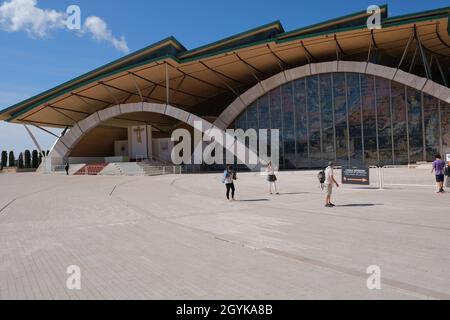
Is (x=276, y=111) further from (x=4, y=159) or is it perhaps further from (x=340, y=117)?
(x=4, y=159)

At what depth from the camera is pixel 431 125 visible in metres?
32.7

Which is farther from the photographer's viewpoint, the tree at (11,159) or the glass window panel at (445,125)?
the tree at (11,159)

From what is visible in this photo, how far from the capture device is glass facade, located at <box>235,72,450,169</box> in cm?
3300

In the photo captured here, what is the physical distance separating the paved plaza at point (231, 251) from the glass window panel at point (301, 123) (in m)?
26.2

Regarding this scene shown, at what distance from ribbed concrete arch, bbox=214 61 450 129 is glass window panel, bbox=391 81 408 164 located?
1358 millimetres

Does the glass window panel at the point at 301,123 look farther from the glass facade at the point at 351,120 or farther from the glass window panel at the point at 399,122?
the glass window panel at the point at 399,122

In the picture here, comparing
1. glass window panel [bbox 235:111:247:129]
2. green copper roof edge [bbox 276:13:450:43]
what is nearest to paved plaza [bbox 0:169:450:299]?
green copper roof edge [bbox 276:13:450:43]

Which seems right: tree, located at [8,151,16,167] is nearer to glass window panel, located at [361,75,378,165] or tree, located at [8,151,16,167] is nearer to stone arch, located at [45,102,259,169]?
stone arch, located at [45,102,259,169]

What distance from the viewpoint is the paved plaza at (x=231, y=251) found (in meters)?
4.89

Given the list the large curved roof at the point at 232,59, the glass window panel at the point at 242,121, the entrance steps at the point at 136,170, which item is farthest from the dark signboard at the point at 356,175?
the glass window panel at the point at 242,121

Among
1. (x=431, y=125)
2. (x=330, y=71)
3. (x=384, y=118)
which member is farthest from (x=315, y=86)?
(x=431, y=125)

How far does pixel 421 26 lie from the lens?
29.2m

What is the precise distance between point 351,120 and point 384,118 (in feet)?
9.81
